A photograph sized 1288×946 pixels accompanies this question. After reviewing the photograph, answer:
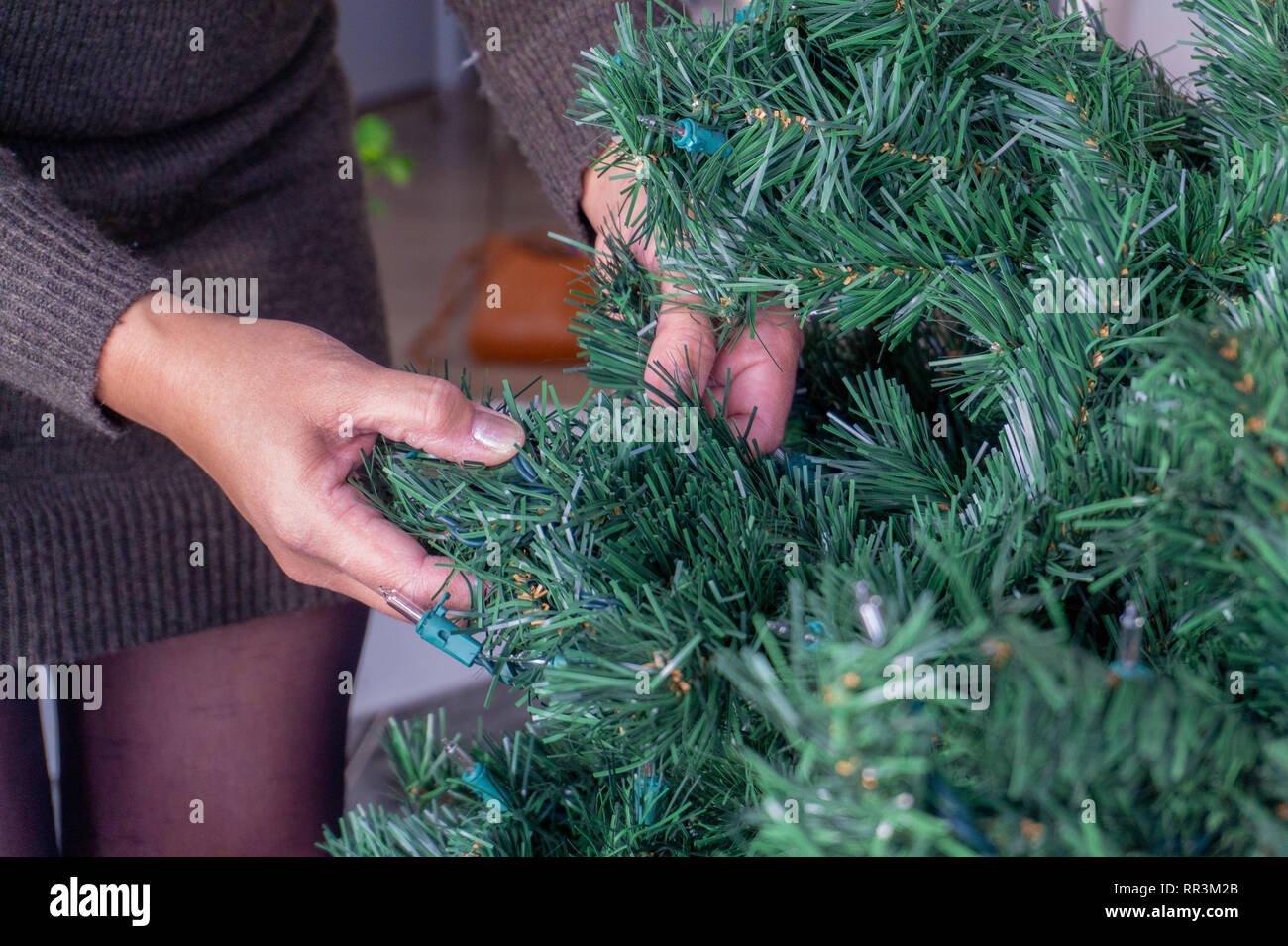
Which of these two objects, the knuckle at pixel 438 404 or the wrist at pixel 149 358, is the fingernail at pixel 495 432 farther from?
the wrist at pixel 149 358

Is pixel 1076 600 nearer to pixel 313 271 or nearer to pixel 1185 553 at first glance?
pixel 1185 553

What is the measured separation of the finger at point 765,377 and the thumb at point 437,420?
0.11 meters

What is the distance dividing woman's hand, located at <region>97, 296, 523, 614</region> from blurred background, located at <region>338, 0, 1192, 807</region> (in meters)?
0.04

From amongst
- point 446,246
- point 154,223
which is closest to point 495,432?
point 154,223

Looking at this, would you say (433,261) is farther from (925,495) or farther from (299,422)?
(925,495)

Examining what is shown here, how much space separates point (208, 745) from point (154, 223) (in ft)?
1.16

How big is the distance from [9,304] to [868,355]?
44 cm

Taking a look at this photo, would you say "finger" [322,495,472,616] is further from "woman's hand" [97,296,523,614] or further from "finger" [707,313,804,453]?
"finger" [707,313,804,453]

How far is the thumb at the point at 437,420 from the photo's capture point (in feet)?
1.27

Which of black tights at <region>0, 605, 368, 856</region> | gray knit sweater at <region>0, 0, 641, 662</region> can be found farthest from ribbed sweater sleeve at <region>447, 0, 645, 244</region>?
black tights at <region>0, 605, 368, 856</region>

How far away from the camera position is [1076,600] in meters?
0.32

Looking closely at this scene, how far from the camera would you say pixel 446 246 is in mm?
3408

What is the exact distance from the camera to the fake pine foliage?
0.23 m
